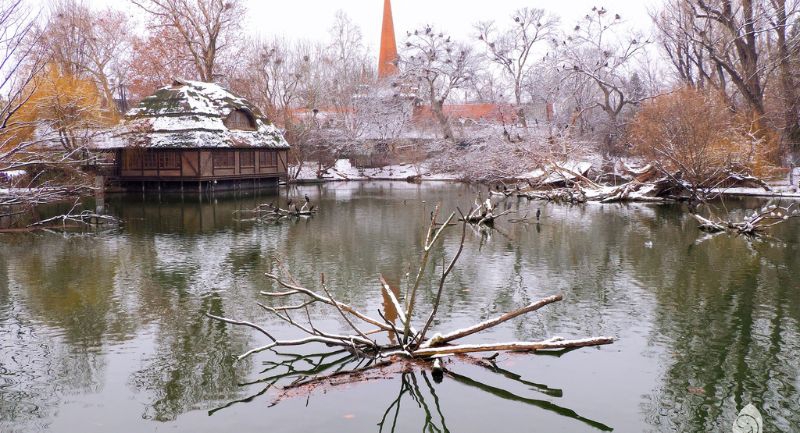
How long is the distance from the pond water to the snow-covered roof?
17940mm

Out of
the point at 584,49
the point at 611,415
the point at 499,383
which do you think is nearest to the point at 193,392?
the point at 499,383

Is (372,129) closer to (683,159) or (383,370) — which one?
(683,159)

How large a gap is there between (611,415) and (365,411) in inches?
92.4

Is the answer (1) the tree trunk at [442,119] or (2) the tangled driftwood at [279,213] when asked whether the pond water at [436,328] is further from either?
(1) the tree trunk at [442,119]

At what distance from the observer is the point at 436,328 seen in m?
9.16

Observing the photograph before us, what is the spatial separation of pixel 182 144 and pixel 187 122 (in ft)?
5.91

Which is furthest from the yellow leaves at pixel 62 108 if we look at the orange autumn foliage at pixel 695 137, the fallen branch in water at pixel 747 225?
the orange autumn foliage at pixel 695 137

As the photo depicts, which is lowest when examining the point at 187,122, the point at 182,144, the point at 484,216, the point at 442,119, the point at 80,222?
the point at 80,222

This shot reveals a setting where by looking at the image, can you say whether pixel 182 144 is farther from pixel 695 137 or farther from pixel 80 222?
pixel 695 137

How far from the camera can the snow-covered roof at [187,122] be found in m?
35.6

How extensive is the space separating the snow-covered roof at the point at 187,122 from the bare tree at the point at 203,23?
6512 mm

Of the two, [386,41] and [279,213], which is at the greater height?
[386,41]

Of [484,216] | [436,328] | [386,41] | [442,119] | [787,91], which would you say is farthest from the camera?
[386,41]

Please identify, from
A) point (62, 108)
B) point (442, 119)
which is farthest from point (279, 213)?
point (442, 119)
